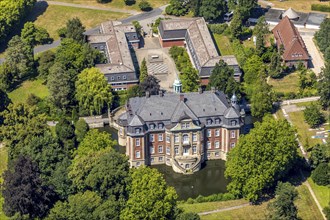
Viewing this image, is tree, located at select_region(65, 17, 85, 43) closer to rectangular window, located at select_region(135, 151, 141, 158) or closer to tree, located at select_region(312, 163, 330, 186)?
rectangular window, located at select_region(135, 151, 141, 158)

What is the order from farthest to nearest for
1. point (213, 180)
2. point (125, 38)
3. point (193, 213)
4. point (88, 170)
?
point (125, 38) → point (213, 180) → point (88, 170) → point (193, 213)

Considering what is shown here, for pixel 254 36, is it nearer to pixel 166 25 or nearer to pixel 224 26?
pixel 224 26

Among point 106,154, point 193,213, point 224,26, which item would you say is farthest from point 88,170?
point 224,26

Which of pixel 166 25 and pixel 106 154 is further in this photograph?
pixel 166 25

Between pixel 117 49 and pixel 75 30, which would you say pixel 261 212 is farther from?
pixel 75 30

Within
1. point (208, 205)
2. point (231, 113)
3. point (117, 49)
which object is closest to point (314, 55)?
point (117, 49)

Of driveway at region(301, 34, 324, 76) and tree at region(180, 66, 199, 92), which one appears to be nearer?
tree at region(180, 66, 199, 92)

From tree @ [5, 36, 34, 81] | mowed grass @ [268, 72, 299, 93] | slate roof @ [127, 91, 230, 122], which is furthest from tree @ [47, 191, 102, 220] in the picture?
mowed grass @ [268, 72, 299, 93]
